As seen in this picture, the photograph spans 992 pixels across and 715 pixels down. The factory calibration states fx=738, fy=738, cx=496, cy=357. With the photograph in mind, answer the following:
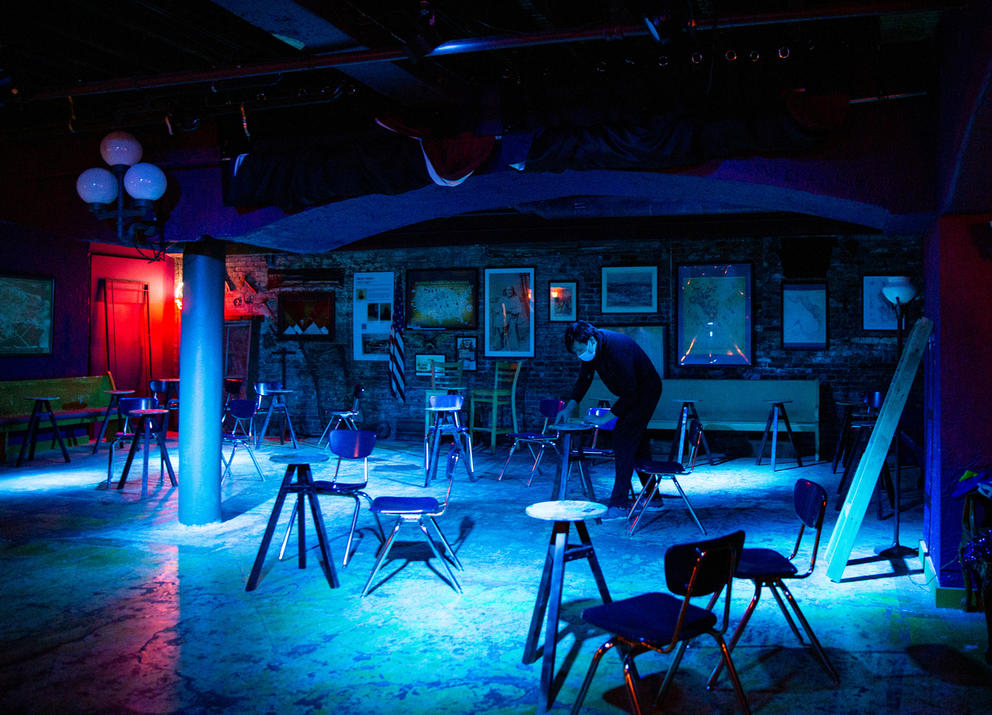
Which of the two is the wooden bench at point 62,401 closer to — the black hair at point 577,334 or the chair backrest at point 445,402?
the chair backrest at point 445,402

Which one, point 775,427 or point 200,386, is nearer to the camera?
point 200,386

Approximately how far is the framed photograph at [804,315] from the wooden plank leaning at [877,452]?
17.2 feet

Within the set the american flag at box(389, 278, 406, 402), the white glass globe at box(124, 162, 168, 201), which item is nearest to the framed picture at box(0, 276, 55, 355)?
the american flag at box(389, 278, 406, 402)

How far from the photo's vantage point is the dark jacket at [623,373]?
618cm

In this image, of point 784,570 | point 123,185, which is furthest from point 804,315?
point 123,185

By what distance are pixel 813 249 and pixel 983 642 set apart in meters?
6.78

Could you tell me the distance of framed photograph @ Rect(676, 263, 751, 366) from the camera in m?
9.88

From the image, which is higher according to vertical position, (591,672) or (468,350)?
(468,350)

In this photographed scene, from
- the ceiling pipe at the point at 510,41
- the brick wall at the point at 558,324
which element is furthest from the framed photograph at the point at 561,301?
the ceiling pipe at the point at 510,41

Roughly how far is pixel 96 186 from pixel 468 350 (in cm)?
613

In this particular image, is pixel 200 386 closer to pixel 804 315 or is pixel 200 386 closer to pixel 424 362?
pixel 424 362

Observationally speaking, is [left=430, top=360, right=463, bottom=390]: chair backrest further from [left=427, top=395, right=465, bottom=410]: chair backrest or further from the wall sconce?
the wall sconce

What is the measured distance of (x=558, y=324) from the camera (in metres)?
10.5

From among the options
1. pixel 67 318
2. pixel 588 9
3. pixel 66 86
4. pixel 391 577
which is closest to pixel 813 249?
pixel 588 9
